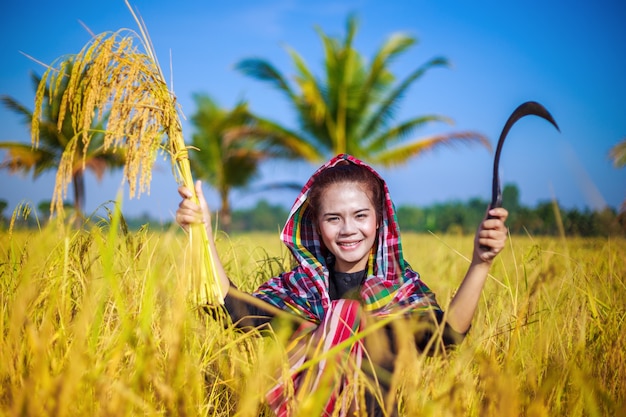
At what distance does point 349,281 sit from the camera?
5.78ft

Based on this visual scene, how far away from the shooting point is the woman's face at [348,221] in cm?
167

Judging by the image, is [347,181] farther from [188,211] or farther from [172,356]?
[172,356]

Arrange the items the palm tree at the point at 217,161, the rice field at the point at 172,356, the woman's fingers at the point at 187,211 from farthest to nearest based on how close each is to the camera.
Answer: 1. the palm tree at the point at 217,161
2. the woman's fingers at the point at 187,211
3. the rice field at the point at 172,356

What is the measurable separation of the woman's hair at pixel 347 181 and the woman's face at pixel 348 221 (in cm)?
2

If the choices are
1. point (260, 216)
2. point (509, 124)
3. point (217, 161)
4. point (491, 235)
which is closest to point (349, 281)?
point (491, 235)

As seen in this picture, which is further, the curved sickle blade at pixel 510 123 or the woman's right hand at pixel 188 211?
the woman's right hand at pixel 188 211

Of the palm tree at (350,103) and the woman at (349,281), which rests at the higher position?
the palm tree at (350,103)

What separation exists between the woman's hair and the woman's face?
0.02 metres

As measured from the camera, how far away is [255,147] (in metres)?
13.2

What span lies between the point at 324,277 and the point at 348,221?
0.81ft

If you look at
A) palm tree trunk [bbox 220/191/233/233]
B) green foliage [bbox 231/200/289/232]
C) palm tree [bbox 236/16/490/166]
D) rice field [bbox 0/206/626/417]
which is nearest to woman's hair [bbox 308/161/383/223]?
rice field [bbox 0/206/626/417]

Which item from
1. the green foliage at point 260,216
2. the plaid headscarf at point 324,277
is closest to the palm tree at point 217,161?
the plaid headscarf at point 324,277

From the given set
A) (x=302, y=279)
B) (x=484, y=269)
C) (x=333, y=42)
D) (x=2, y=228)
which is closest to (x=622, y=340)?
(x=484, y=269)

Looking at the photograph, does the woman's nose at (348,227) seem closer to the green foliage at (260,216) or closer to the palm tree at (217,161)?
the palm tree at (217,161)
